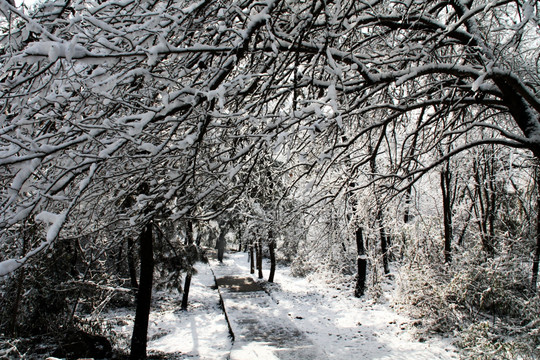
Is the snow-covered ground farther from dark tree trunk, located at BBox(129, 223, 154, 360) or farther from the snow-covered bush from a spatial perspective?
dark tree trunk, located at BBox(129, 223, 154, 360)

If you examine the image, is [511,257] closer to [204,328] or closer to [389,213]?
[389,213]

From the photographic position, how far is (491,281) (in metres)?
7.10

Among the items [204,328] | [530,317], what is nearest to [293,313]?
[204,328]

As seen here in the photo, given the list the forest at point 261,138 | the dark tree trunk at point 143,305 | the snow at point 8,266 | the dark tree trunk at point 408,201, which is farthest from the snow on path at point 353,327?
the snow at point 8,266

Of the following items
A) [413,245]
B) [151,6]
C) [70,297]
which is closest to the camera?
[151,6]

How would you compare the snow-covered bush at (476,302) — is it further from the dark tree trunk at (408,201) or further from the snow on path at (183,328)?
the snow on path at (183,328)

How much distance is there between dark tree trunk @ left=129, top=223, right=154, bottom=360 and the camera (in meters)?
7.75

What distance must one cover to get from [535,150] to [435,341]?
5.83 meters

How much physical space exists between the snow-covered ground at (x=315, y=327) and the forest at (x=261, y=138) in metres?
0.64

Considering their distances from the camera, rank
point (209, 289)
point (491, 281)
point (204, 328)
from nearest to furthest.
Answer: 1. point (491, 281)
2. point (204, 328)
3. point (209, 289)

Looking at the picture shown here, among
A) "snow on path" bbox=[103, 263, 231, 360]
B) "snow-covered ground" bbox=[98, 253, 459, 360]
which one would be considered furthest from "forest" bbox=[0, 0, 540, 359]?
"snow on path" bbox=[103, 263, 231, 360]

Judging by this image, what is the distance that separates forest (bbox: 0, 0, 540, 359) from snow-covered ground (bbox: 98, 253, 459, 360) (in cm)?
64

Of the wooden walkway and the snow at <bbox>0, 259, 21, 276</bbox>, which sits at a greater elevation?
the snow at <bbox>0, 259, 21, 276</bbox>

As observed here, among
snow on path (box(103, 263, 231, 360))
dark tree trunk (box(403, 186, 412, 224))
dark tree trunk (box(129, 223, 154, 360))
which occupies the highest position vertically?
dark tree trunk (box(403, 186, 412, 224))
